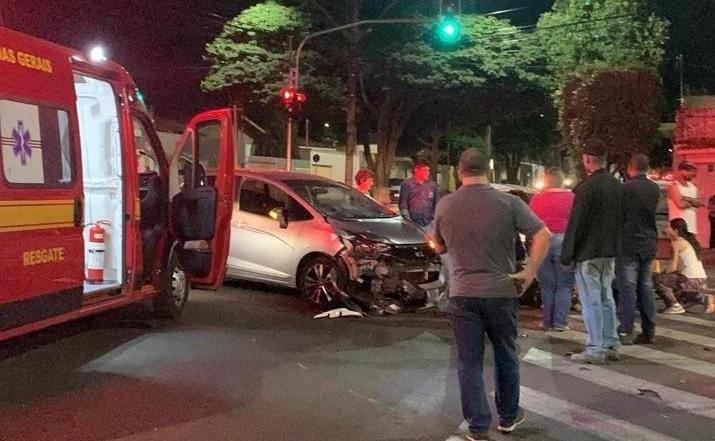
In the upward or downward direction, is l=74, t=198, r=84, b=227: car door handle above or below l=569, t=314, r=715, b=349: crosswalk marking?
above

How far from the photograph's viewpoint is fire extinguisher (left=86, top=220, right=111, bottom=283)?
8.04m

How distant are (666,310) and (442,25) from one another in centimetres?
863

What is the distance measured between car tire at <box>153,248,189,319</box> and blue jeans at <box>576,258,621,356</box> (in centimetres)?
405

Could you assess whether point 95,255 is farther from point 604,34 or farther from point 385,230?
point 604,34

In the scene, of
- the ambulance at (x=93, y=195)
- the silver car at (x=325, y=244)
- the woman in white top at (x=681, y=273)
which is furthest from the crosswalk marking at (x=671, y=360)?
the ambulance at (x=93, y=195)

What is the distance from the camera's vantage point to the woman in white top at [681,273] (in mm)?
10734

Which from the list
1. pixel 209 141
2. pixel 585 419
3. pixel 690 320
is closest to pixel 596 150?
pixel 585 419

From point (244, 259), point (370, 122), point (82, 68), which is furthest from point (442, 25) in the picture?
point (370, 122)

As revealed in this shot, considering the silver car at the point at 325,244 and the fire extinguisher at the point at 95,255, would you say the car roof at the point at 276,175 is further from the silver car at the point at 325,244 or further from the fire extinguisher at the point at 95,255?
the fire extinguisher at the point at 95,255

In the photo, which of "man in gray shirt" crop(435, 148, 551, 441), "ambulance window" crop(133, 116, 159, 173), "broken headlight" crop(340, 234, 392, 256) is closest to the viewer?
"man in gray shirt" crop(435, 148, 551, 441)

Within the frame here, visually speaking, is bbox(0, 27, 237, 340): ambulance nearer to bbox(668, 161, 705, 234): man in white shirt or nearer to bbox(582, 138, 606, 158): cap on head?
bbox(582, 138, 606, 158): cap on head

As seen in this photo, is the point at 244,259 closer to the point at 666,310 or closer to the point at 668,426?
the point at 666,310

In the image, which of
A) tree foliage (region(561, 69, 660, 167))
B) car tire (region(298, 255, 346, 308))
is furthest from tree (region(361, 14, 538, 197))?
car tire (region(298, 255, 346, 308))

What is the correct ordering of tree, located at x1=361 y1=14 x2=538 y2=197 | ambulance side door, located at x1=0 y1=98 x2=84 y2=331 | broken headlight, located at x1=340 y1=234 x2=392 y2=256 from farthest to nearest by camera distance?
tree, located at x1=361 y1=14 x2=538 y2=197, broken headlight, located at x1=340 y1=234 x2=392 y2=256, ambulance side door, located at x1=0 y1=98 x2=84 y2=331
